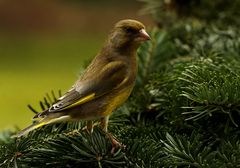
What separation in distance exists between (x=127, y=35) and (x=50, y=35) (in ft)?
21.7

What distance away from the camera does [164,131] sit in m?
1.29

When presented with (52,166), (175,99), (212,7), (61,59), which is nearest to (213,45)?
(212,7)

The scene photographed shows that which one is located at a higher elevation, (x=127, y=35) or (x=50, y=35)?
(x=127, y=35)

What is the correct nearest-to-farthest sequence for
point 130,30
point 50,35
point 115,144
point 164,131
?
1. point 115,144
2. point 164,131
3. point 130,30
4. point 50,35

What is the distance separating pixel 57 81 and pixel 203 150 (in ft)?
15.8

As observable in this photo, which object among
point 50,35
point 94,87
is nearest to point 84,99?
point 94,87

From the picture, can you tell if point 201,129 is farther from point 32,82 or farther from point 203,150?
point 32,82

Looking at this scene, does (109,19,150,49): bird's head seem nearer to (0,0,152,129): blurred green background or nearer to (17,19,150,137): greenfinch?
(17,19,150,137): greenfinch

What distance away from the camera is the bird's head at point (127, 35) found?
1399mm

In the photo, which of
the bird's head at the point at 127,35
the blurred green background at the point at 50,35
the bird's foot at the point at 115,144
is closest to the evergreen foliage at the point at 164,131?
the bird's foot at the point at 115,144

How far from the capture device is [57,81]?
5.89 meters

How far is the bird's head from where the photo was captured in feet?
4.59

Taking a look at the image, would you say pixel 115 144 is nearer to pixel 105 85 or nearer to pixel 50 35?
pixel 105 85

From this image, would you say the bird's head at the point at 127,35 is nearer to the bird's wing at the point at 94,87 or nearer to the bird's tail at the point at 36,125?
the bird's wing at the point at 94,87
